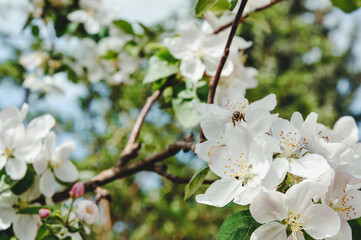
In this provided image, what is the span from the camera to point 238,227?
59 centimetres

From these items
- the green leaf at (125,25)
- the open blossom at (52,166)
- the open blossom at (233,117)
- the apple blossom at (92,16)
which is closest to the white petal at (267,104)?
the open blossom at (233,117)

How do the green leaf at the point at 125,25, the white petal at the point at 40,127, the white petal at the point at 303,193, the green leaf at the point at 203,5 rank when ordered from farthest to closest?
the green leaf at the point at 125,25, the white petal at the point at 40,127, the green leaf at the point at 203,5, the white petal at the point at 303,193

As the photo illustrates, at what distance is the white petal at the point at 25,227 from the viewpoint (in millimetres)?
787

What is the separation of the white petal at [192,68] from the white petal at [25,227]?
0.52m

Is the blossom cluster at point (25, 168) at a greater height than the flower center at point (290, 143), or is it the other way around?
the flower center at point (290, 143)

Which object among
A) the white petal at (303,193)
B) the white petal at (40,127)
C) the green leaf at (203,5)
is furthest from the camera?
the white petal at (40,127)

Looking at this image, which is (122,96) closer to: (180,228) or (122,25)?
(180,228)

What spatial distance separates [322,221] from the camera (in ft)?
1.85

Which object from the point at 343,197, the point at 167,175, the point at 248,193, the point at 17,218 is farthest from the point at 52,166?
the point at 343,197

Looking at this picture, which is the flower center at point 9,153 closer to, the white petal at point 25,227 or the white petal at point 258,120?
the white petal at point 25,227

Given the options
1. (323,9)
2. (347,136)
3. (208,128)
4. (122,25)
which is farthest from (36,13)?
(323,9)

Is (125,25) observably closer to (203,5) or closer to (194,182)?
(203,5)

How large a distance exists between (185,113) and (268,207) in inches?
18.6

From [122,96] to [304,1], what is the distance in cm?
905
